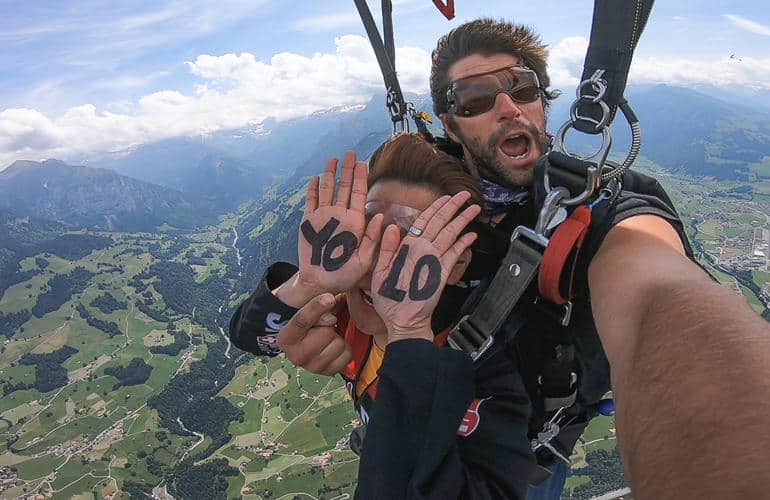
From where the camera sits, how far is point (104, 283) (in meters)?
155

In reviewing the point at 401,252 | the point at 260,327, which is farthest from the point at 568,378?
the point at 260,327

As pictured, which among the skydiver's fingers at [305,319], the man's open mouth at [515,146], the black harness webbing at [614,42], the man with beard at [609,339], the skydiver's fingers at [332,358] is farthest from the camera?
the man's open mouth at [515,146]

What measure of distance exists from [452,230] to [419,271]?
11.3 inches

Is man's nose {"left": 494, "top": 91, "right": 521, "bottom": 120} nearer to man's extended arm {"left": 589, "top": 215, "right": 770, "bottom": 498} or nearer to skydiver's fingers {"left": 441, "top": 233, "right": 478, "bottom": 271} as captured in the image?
skydiver's fingers {"left": 441, "top": 233, "right": 478, "bottom": 271}

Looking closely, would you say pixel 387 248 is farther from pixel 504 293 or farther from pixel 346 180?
pixel 504 293

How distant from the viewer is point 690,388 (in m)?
1.07

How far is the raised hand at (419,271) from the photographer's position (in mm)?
2281

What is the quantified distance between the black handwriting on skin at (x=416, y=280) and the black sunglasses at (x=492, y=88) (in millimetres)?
1714

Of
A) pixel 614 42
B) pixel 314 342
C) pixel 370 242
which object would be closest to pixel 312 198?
pixel 370 242

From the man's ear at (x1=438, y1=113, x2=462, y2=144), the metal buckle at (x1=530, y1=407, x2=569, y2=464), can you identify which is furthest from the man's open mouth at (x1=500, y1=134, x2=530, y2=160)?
the metal buckle at (x1=530, y1=407, x2=569, y2=464)

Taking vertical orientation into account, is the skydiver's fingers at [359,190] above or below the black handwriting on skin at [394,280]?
above

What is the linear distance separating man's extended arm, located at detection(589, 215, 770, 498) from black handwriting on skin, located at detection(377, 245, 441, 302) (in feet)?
2.78

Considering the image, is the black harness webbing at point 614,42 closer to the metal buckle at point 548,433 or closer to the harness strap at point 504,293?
the harness strap at point 504,293

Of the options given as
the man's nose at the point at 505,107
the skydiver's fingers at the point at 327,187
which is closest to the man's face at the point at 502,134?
the man's nose at the point at 505,107
